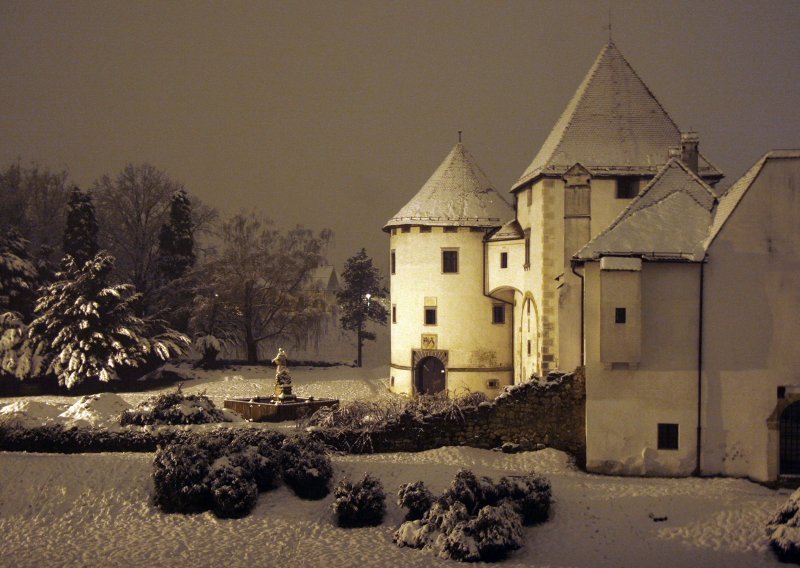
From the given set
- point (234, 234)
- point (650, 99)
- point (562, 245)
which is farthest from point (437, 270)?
point (234, 234)

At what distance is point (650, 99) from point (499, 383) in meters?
14.2

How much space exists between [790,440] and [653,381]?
4.14 meters

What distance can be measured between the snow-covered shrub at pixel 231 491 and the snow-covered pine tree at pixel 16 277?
80.5ft

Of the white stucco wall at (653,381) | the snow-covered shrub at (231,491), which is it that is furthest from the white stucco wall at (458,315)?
the snow-covered shrub at (231,491)

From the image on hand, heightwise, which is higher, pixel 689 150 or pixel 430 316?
pixel 689 150

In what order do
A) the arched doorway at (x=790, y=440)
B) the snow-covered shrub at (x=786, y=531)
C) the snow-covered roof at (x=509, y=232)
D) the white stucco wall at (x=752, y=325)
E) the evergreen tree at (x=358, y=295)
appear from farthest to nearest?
1. the evergreen tree at (x=358, y=295)
2. the snow-covered roof at (x=509, y=232)
3. the arched doorway at (x=790, y=440)
4. the white stucco wall at (x=752, y=325)
5. the snow-covered shrub at (x=786, y=531)

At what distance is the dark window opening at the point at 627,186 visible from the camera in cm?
2912

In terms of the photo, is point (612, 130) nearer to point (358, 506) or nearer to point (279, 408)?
point (279, 408)

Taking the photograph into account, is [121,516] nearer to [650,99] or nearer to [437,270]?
[437,270]

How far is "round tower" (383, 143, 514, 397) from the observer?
119ft

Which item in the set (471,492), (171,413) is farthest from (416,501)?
(171,413)

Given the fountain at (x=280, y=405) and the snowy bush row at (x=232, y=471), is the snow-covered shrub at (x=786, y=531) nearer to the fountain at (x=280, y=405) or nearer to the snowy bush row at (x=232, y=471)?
the snowy bush row at (x=232, y=471)

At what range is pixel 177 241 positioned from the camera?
155 ft

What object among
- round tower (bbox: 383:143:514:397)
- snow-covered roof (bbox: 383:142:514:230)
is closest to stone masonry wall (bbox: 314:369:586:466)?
round tower (bbox: 383:143:514:397)
